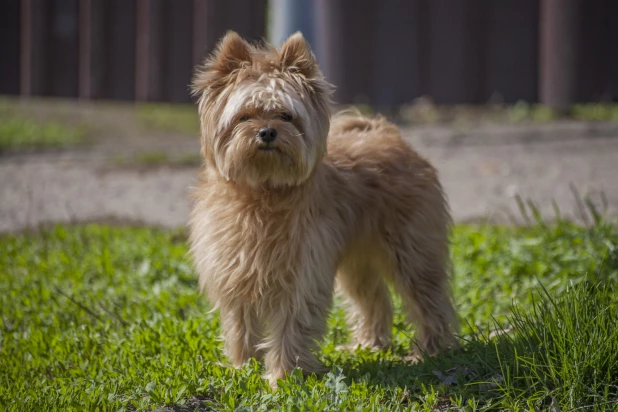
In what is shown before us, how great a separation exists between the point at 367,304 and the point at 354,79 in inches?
300

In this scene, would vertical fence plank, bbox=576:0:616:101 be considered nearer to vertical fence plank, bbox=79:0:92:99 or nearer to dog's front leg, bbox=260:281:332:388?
vertical fence plank, bbox=79:0:92:99

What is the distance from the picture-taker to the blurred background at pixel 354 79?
10.6 m

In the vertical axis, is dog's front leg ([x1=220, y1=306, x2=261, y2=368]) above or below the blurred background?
below

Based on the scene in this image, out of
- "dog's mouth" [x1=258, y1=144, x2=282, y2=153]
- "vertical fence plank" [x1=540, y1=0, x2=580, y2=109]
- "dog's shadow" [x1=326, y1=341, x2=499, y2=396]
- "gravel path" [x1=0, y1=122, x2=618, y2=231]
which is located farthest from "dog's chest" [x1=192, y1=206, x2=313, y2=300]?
"vertical fence plank" [x1=540, y1=0, x2=580, y2=109]

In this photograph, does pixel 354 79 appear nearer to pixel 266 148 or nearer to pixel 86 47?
pixel 86 47

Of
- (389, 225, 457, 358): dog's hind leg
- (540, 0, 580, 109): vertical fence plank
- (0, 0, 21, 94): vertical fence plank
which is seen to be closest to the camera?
(389, 225, 457, 358): dog's hind leg

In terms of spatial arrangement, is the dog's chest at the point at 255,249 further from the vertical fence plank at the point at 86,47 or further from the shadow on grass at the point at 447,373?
the vertical fence plank at the point at 86,47

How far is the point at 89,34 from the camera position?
43.4ft

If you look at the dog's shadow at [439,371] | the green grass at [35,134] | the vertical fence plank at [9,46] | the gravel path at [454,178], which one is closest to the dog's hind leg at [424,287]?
the dog's shadow at [439,371]

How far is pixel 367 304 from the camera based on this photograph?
586cm

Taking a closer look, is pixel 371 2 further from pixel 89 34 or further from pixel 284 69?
pixel 284 69

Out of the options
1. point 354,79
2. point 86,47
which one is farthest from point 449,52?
point 86,47

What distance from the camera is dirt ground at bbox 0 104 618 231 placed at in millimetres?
9242

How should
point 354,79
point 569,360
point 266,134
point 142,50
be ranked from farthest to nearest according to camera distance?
1. point 142,50
2. point 354,79
3. point 266,134
4. point 569,360
